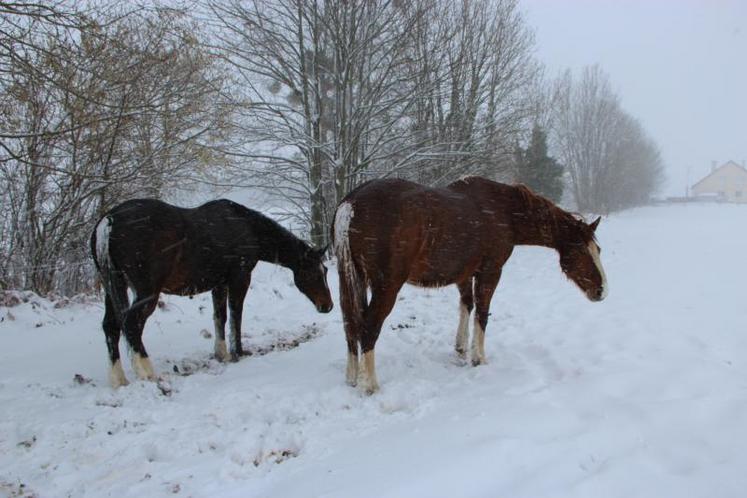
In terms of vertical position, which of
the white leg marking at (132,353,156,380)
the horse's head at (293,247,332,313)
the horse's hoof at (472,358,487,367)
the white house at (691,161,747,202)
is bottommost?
the horse's hoof at (472,358,487,367)

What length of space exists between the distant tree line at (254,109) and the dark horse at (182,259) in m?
1.34

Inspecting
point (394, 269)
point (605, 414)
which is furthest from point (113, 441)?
point (605, 414)

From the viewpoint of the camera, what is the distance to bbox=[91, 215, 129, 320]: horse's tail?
402 centimetres

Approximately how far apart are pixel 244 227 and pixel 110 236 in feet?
4.63

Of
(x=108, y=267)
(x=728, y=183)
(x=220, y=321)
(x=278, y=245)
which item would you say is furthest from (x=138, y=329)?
(x=728, y=183)

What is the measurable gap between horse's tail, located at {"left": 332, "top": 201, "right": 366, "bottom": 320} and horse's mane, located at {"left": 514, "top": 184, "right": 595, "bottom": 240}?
79.1 inches

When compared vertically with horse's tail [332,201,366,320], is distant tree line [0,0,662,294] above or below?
above

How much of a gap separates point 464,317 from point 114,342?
3448 mm

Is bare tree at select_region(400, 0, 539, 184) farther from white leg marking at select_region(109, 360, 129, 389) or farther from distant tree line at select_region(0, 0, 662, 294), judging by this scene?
white leg marking at select_region(109, 360, 129, 389)

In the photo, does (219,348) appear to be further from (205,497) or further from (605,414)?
(605,414)

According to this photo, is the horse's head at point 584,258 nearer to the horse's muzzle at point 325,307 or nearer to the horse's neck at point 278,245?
the horse's muzzle at point 325,307

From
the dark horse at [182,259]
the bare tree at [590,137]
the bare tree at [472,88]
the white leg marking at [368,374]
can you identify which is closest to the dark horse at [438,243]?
the white leg marking at [368,374]

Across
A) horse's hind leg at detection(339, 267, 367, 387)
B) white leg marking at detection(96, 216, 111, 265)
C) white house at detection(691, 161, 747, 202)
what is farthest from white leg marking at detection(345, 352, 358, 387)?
white house at detection(691, 161, 747, 202)

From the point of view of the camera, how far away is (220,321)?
503cm
